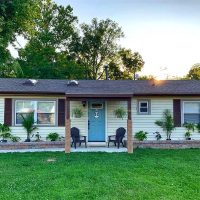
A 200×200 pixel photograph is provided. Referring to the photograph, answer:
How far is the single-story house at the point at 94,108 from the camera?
527 inches

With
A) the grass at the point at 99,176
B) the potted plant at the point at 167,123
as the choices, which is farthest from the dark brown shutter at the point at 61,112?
the potted plant at the point at 167,123

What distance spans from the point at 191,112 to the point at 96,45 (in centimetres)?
2088

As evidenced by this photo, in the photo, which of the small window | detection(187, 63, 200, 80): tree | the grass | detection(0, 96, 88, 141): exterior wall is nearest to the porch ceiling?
detection(0, 96, 88, 141): exterior wall

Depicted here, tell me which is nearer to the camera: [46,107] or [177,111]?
[46,107]

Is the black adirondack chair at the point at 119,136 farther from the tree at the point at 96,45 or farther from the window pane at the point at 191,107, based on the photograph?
Result: the tree at the point at 96,45

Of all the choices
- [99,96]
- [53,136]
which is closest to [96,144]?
[53,136]

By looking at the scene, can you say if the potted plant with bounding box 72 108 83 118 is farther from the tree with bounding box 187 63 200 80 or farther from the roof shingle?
the tree with bounding box 187 63 200 80

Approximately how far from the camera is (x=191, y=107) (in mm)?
14102

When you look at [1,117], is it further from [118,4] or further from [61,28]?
[61,28]

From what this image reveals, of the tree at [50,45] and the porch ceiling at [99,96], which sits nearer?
the porch ceiling at [99,96]

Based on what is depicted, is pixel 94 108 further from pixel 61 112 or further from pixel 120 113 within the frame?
pixel 61 112

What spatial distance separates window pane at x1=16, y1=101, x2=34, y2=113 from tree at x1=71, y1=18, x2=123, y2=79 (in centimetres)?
1813

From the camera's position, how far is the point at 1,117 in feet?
43.7

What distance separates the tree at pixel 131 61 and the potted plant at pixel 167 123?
833 inches
